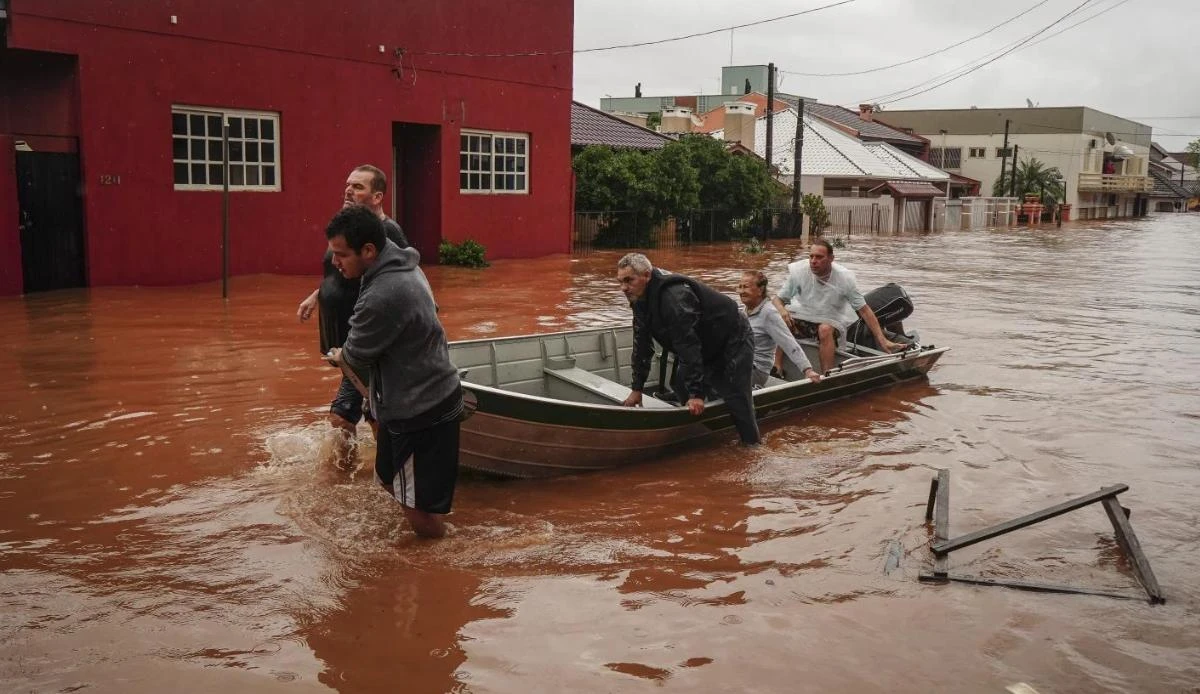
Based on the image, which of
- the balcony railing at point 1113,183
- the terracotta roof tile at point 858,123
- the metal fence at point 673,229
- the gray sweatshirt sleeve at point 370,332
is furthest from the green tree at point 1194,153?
the gray sweatshirt sleeve at point 370,332

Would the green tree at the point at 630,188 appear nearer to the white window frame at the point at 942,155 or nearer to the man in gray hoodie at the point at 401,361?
the man in gray hoodie at the point at 401,361

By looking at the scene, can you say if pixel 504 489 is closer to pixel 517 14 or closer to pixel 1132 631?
pixel 1132 631

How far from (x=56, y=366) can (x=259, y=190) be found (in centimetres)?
771

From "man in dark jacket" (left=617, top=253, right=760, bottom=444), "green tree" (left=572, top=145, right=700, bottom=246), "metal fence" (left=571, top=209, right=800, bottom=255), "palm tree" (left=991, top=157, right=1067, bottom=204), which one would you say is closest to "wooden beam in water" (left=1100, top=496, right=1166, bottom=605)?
"man in dark jacket" (left=617, top=253, right=760, bottom=444)

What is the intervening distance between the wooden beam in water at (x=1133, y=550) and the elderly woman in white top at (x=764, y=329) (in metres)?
3.28

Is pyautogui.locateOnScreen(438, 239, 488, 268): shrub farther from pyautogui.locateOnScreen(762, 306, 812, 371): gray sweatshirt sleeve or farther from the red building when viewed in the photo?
pyautogui.locateOnScreen(762, 306, 812, 371): gray sweatshirt sleeve

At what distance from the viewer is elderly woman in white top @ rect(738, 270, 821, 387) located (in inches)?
365

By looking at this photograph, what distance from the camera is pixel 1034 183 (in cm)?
6962

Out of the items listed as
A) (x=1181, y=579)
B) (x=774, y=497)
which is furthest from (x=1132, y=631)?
(x=774, y=497)

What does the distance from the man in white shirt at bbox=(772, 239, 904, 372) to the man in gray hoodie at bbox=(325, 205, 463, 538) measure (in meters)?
5.69

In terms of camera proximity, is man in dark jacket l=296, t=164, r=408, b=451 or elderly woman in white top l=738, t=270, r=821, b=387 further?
elderly woman in white top l=738, t=270, r=821, b=387

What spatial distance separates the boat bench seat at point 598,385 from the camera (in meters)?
8.55

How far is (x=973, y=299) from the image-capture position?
20562 millimetres

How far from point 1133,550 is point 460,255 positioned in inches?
674
